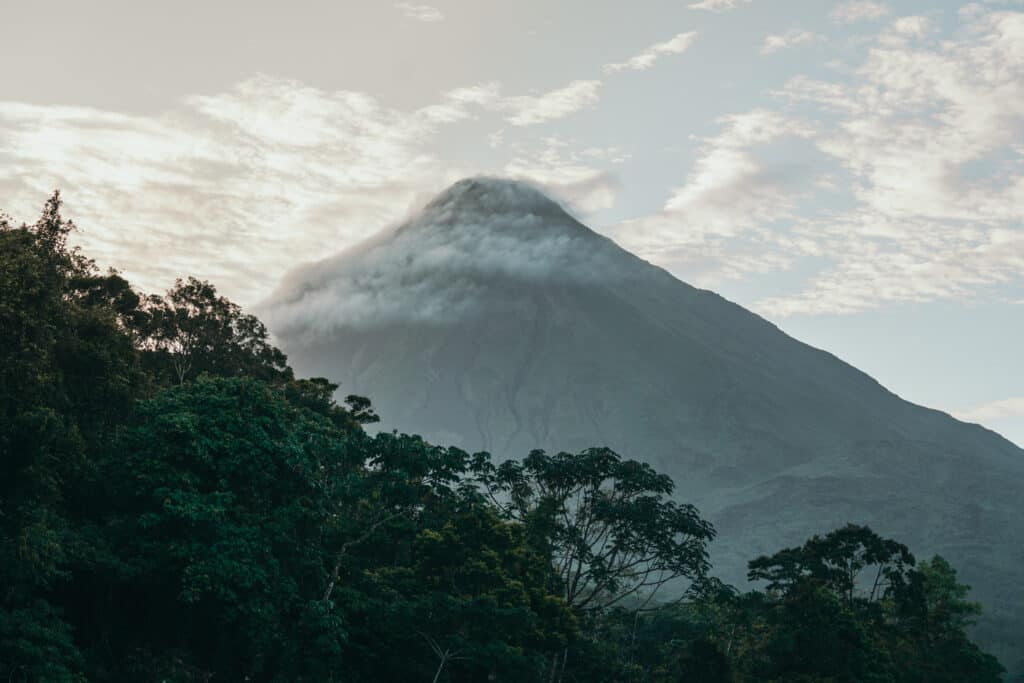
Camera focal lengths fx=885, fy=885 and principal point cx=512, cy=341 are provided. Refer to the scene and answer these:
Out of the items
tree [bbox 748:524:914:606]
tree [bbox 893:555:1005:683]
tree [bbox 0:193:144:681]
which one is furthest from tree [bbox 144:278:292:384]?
tree [bbox 893:555:1005:683]

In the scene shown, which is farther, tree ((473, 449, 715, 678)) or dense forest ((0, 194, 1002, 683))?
tree ((473, 449, 715, 678))

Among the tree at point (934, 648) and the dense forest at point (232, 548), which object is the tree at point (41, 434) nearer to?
the dense forest at point (232, 548)

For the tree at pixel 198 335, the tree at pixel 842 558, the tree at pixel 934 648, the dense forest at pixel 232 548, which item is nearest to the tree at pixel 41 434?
the dense forest at pixel 232 548

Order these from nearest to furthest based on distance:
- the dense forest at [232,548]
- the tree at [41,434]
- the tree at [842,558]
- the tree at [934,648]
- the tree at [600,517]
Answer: the tree at [41,434], the dense forest at [232,548], the tree at [600,517], the tree at [934,648], the tree at [842,558]

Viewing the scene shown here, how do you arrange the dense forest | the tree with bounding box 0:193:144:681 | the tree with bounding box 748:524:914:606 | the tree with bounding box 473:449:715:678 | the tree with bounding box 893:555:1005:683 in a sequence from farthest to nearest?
the tree with bounding box 748:524:914:606 < the tree with bounding box 893:555:1005:683 < the tree with bounding box 473:449:715:678 < the dense forest < the tree with bounding box 0:193:144:681

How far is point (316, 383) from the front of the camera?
51000 mm

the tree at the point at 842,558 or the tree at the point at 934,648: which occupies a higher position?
the tree at the point at 842,558

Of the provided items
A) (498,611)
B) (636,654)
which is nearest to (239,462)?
(498,611)

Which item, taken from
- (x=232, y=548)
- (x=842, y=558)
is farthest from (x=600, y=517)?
(x=232, y=548)

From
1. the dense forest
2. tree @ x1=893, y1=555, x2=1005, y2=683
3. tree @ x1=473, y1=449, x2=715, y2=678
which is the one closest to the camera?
the dense forest

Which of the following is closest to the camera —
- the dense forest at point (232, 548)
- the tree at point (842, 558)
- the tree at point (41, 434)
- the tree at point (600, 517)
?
the tree at point (41, 434)

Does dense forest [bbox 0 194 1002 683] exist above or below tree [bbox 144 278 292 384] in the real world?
below

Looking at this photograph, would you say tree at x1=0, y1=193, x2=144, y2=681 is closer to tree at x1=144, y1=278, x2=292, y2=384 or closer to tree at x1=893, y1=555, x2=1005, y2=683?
tree at x1=144, y1=278, x2=292, y2=384

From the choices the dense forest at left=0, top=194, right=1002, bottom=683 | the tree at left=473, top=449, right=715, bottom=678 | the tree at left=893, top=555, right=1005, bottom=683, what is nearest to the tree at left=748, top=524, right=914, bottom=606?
the tree at left=893, top=555, right=1005, bottom=683
